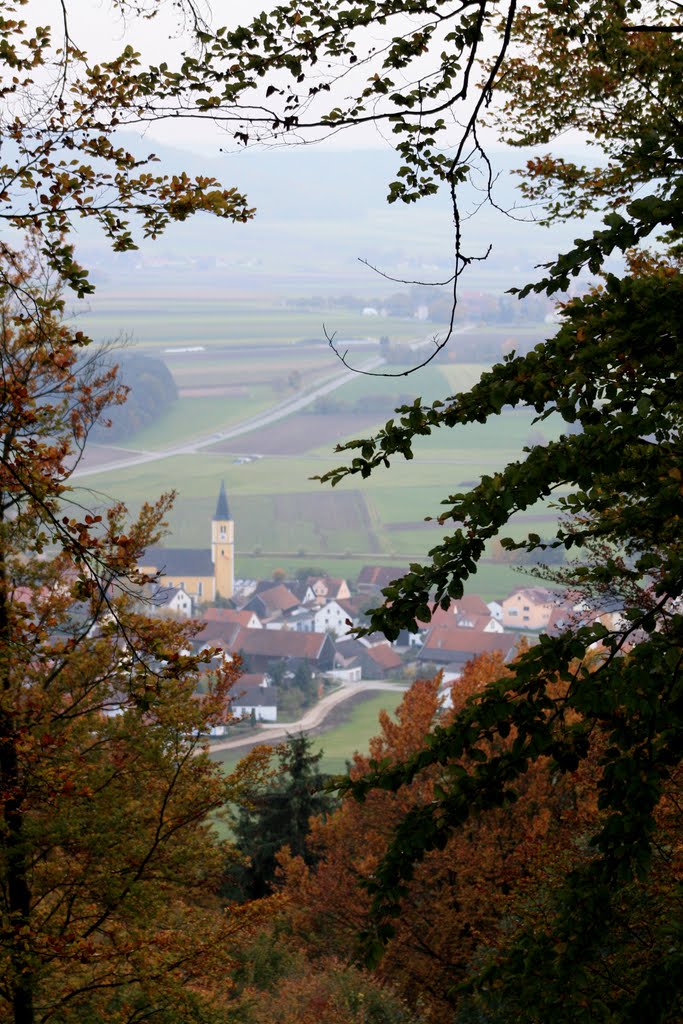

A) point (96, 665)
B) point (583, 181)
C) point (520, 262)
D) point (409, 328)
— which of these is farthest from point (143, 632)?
point (520, 262)

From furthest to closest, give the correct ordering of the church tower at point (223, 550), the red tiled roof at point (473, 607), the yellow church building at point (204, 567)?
the yellow church building at point (204, 567)
the church tower at point (223, 550)
the red tiled roof at point (473, 607)

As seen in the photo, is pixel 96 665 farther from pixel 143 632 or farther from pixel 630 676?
pixel 630 676

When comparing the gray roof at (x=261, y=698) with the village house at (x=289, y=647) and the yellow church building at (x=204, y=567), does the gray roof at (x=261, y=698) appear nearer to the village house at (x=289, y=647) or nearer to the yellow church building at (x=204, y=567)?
the village house at (x=289, y=647)

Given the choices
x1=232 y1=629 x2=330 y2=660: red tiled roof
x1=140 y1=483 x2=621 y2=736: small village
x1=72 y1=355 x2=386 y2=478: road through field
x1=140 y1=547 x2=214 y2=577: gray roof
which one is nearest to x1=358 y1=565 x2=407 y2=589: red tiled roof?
x1=140 y1=483 x2=621 y2=736: small village

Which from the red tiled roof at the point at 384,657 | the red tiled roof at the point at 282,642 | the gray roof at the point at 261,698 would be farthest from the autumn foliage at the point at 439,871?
the red tiled roof at the point at 384,657

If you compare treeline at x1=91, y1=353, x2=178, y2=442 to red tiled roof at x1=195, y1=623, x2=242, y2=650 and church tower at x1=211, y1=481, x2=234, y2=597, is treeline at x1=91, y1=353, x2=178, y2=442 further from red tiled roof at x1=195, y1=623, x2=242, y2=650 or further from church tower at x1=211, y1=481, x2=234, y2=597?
red tiled roof at x1=195, y1=623, x2=242, y2=650
